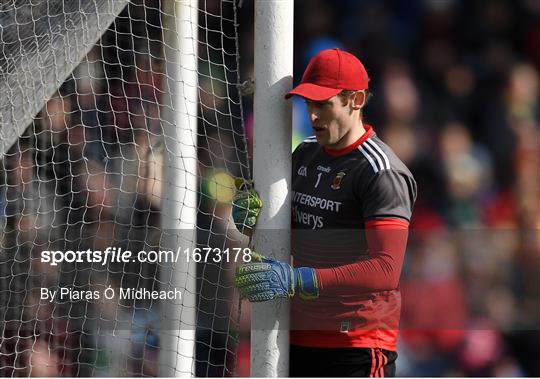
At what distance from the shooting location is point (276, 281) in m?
2.15

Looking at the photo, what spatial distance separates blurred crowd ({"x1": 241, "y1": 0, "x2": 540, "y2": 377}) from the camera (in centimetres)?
367

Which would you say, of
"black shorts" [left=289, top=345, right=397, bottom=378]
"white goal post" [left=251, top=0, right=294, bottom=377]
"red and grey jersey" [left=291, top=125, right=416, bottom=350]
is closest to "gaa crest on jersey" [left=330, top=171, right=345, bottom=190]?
"red and grey jersey" [left=291, top=125, right=416, bottom=350]

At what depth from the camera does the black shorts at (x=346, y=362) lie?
2.27 m

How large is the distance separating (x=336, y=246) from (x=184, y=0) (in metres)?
0.93

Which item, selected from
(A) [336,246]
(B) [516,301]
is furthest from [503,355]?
(A) [336,246]

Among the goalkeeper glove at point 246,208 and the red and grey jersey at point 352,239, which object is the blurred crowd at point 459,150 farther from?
the goalkeeper glove at point 246,208

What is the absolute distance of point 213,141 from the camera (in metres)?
3.44

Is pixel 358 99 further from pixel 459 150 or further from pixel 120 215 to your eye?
pixel 459 150

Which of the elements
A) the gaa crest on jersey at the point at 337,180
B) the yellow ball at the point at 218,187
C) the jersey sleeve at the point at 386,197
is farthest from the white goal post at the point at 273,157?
the yellow ball at the point at 218,187

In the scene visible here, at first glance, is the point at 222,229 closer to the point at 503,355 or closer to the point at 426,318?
the point at 426,318

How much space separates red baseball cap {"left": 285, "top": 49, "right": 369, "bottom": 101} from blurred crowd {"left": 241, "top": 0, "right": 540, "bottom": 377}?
4.44 ft

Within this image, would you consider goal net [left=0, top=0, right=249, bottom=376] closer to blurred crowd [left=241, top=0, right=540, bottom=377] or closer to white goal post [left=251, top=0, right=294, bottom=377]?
white goal post [left=251, top=0, right=294, bottom=377]

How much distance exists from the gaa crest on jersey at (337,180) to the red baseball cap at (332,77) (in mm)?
180

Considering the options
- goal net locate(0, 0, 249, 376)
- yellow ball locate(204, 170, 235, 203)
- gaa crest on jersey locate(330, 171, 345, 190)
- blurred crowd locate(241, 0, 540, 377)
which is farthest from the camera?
blurred crowd locate(241, 0, 540, 377)
